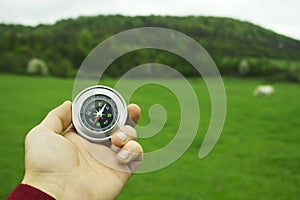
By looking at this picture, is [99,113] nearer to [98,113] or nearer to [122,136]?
[98,113]

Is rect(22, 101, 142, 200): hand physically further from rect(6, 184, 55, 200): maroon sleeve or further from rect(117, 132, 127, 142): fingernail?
rect(6, 184, 55, 200): maroon sleeve

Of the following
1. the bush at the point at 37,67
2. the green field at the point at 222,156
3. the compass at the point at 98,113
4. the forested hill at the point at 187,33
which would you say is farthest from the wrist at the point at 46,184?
the bush at the point at 37,67

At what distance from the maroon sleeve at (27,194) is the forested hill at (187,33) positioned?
1940 centimetres

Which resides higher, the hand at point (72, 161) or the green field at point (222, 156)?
the hand at point (72, 161)

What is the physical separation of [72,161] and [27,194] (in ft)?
1.22

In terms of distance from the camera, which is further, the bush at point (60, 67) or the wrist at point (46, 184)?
the bush at point (60, 67)

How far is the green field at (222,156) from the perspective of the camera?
6.01 m

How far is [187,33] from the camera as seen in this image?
71.9ft

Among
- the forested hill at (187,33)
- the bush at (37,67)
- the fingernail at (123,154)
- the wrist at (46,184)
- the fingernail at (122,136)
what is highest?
the fingernail at (122,136)

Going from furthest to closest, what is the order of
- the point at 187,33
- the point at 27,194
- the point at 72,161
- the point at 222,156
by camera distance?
1. the point at 187,33
2. the point at 222,156
3. the point at 72,161
4. the point at 27,194

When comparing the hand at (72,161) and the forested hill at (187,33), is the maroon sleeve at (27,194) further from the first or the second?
the forested hill at (187,33)

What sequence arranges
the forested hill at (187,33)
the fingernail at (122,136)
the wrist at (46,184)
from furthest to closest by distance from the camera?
the forested hill at (187,33) < the fingernail at (122,136) < the wrist at (46,184)

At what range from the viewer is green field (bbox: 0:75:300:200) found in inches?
237

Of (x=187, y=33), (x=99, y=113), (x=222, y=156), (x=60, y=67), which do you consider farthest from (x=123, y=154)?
(x=60, y=67)
